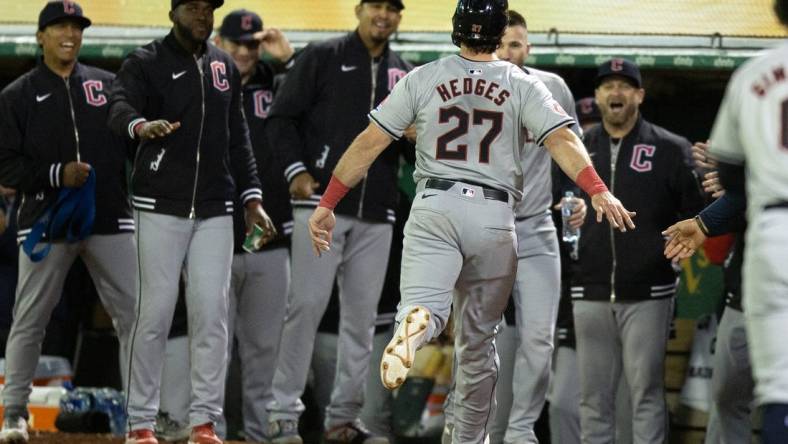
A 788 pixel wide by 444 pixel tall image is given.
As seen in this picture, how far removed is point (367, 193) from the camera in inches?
288

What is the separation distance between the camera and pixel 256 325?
7863 millimetres

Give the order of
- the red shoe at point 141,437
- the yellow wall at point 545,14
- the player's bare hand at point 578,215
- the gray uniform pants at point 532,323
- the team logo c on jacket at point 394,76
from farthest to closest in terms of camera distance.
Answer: the yellow wall at point 545,14 → the team logo c on jacket at point 394,76 → the player's bare hand at point 578,215 → the gray uniform pants at point 532,323 → the red shoe at point 141,437

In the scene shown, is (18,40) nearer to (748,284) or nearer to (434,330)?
(434,330)

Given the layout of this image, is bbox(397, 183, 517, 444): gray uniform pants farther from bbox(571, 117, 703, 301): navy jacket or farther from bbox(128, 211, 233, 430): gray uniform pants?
bbox(571, 117, 703, 301): navy jacket

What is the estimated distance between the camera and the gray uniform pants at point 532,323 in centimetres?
647

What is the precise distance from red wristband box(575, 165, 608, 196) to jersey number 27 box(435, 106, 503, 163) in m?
0.37

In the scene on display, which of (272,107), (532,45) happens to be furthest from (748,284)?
(532,45)

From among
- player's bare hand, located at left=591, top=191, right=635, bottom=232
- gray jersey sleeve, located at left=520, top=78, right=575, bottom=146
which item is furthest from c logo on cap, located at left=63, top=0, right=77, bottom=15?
player's bare hand, located at left=591, top=191, right=635, bottom=232

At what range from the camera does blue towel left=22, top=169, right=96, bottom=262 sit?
706 centimetres

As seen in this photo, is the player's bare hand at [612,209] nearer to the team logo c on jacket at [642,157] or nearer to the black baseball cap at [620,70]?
the team logo c on jacket at [642,157]

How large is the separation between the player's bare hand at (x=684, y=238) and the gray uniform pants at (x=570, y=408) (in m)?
2.02

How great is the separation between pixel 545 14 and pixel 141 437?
3.93 m

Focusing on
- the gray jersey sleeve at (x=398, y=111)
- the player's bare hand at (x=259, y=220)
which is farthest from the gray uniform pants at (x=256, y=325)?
the gray jersey sleeve at (x=398, y=111)

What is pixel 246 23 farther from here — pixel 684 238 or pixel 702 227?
pixel 702 227
